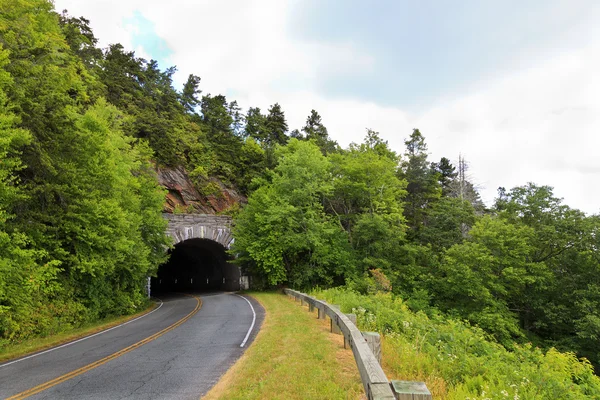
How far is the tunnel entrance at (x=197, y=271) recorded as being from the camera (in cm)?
3638

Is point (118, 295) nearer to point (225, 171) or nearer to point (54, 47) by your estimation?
point (54, 47)

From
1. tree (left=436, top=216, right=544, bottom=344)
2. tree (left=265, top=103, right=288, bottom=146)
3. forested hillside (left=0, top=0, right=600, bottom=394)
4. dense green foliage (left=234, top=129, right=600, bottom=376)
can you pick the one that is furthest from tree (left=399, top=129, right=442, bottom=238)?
tree (left=265, top=103, right=288, bottom=146)

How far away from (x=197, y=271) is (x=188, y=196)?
13.7m

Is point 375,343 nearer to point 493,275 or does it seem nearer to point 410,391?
point 410,391

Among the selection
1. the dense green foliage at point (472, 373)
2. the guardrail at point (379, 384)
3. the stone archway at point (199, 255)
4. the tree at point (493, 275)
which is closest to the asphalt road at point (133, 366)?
the guardrail at point (379, 384)

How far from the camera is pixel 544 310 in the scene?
22.8m

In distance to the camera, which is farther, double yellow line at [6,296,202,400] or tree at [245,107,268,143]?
tree at [245,107,268,143]

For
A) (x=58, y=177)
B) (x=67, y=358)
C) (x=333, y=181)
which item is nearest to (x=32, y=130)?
(x=58, y=177)

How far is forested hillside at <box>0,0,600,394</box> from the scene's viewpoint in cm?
1249

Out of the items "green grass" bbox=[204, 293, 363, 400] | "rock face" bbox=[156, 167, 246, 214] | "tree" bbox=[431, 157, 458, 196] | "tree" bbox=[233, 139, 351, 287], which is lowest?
"green grass" bbox=[204, 293, 363, 400]

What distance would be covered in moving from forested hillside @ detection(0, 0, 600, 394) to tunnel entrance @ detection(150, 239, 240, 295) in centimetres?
499

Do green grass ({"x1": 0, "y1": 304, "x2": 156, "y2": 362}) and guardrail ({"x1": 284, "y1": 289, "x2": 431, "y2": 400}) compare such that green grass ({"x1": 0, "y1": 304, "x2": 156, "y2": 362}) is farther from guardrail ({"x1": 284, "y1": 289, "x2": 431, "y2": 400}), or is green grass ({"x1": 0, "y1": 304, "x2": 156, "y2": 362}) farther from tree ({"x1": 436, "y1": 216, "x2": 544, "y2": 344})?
tree ({"x1": 436, "y1": 216, "x2": 544, "y2": 344})

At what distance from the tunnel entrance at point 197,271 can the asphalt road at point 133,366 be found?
2299 cm

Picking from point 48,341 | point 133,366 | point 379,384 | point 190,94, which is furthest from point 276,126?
point 379,384
